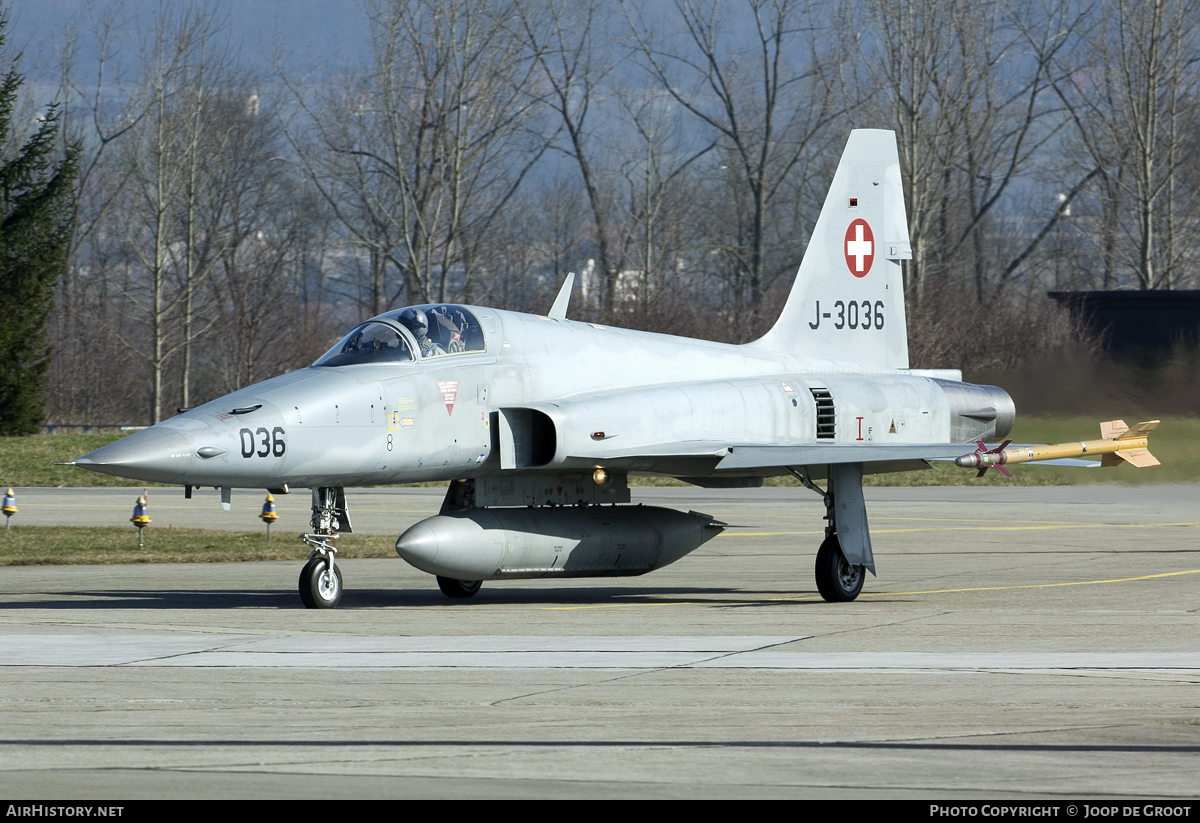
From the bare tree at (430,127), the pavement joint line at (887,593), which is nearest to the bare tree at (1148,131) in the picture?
the bare tree at (430,127)

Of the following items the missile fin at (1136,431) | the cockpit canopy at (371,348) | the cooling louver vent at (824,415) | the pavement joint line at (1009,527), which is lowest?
the pavement joint line at (1009,527)

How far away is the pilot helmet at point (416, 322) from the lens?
13.8 meters

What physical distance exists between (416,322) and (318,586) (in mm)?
2702

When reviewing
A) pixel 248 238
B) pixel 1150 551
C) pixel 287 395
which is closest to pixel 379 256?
pixel 248 238

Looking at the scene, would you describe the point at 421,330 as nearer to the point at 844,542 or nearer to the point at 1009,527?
the point at 844,542

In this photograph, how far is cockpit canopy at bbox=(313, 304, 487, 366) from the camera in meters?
13.6

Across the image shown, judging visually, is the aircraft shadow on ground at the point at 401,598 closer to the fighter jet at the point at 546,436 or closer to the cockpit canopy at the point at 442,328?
the fighter jet at the point at 546,436

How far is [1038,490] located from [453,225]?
88.7 feet

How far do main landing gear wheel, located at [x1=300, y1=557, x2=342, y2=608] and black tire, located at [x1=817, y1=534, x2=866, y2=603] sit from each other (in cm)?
491

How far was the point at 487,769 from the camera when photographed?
6.64 meters

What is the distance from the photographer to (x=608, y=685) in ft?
30.2

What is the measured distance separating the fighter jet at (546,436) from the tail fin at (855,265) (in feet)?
2.02

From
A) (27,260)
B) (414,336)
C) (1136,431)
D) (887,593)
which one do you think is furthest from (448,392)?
(27,260)

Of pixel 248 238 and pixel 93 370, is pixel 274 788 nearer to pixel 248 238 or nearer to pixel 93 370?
pixel 93 370
